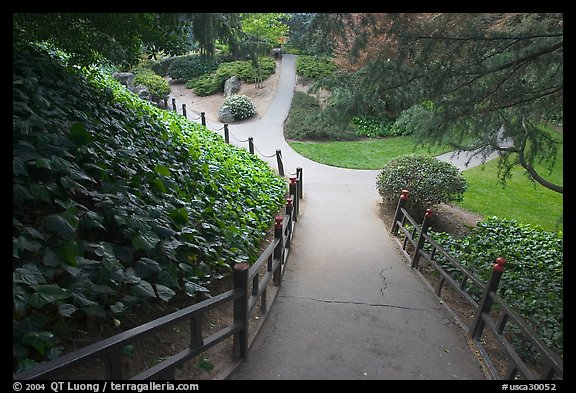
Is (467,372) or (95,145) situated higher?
(95,145)

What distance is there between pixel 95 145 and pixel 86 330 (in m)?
2.21

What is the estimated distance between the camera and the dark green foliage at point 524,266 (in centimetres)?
429

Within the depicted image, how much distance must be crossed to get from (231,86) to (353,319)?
784 inches

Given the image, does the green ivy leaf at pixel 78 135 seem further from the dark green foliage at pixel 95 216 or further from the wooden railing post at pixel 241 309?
the wooden railing post at pixel 241 309

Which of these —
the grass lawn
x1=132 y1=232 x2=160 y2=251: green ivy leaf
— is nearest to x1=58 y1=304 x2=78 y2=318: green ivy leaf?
x1=132 y1=232 x2=160 y2=251: green ivy leaf

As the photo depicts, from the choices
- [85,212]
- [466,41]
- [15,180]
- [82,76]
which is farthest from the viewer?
[82,76]

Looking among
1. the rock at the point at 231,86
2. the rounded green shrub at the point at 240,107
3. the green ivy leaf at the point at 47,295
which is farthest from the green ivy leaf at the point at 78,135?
the rock at the point at 231,86

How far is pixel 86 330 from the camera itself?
2.70 meters

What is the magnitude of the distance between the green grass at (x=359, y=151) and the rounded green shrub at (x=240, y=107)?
4.35 meters

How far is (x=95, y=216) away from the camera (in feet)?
10.2

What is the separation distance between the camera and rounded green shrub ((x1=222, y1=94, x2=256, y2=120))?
18656 millimetres
